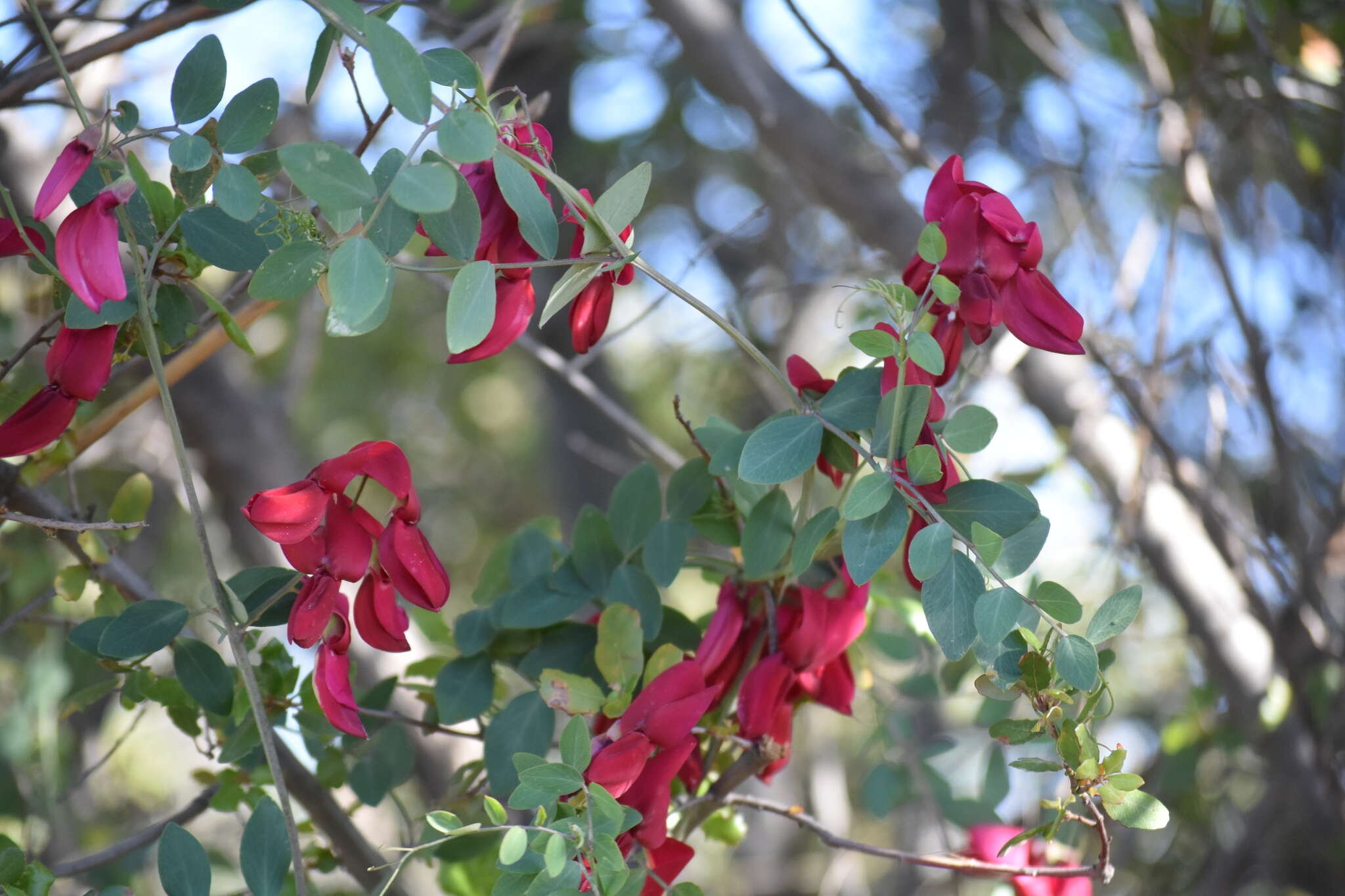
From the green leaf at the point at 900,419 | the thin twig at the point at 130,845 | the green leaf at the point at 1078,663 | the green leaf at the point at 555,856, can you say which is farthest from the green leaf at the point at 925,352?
the thin twig at the point at 130,845

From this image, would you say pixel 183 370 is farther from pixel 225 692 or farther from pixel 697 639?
pixel 697 639

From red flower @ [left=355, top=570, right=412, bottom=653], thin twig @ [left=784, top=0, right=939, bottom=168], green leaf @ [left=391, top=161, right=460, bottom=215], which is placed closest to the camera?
green leaf @ [left=391, top=161, right=460, bottom=215]

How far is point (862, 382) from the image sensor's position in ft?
1.39

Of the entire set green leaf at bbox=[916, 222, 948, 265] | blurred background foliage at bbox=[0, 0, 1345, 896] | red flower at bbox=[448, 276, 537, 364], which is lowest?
blurred background foliage at bbox=[0, 0, 1345, 896]

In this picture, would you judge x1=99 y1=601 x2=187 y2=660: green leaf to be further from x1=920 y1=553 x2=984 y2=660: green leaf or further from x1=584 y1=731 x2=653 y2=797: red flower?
x1=920 y1=553 x2=984 y2=660: green leaf

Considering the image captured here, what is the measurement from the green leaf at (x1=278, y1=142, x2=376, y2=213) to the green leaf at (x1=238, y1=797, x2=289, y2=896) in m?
0.28

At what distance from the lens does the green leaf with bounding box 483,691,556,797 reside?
0.51 meters

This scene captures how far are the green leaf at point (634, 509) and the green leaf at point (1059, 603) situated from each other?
0.72 ft

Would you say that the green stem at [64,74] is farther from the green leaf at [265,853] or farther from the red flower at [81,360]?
the green leaf at [265,853]

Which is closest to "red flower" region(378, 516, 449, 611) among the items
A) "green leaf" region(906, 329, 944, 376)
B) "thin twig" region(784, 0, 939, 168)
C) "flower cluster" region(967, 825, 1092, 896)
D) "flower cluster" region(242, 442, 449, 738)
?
"flower cluster" region(242, 442, 449, 738)

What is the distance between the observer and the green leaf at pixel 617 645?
47cm

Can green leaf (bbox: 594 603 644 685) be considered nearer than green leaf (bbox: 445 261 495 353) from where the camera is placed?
No

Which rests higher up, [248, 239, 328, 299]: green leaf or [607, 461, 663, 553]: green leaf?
[248, 239, 328, 299]: green leaf

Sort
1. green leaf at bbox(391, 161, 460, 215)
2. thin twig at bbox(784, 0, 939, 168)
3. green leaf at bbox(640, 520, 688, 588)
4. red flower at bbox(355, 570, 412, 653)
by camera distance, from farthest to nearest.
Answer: thin twig at bbox(784, 0, 939, 168) < green leaf at bbox(640, 520, 688, 588) < red flower at bbox(355, 570, 412, 653) < green leaf at bbox(391, 161, 460, 215)
